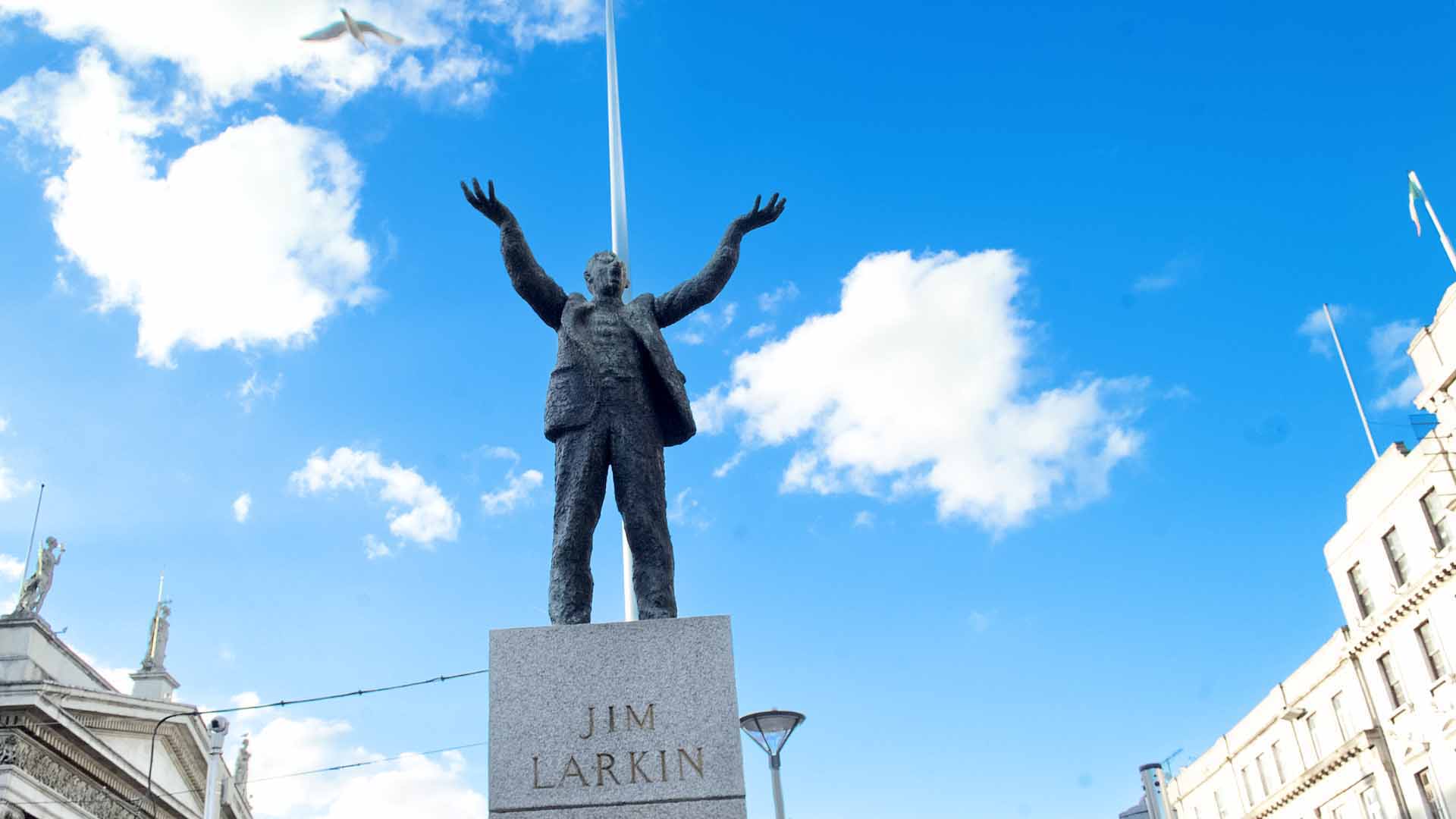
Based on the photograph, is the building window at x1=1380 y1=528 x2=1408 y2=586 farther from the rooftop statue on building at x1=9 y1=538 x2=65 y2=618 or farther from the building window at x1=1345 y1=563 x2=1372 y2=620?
the rooftop statue on building at x1=9 y1=538 x2=65 y2=618

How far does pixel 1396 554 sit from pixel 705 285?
3279cm

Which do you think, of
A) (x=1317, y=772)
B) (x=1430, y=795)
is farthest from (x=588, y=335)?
(x=1317, y=772)

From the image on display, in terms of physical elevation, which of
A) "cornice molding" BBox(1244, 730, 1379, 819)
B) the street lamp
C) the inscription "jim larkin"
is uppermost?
"cornice molding" BBox(1244, 730, 1379, 819)

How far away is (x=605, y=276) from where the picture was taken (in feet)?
28.2

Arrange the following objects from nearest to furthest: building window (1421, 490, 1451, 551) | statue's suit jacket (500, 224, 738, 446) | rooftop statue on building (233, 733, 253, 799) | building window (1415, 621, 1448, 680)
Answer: statue's suit jacket (500, 224, 738, 446) → building window (1421, 490, 1451, 551) → building window (1415, 621, 1448, 680) → rooftop statue on building (233, 733, 253, 799)

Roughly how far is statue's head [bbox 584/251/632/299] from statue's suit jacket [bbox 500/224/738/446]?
0.13 m

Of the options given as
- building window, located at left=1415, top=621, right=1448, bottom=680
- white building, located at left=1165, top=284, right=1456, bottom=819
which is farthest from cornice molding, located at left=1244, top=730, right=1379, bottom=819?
building window, located at left=1415, top=621, right=1448, bottom=680

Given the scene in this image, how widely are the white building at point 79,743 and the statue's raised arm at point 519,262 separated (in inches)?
1158

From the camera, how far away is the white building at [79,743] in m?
31.8

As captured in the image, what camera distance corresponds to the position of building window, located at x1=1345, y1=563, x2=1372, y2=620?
36312mm

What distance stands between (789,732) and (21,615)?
102ft

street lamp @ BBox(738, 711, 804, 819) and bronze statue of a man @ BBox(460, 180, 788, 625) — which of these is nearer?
bronze statue of a man @ BBox(460, 180, 788, 625)

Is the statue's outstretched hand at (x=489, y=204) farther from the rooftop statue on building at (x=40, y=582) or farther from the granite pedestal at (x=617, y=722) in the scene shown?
the rooftop statue on building at (x=40, y=582)

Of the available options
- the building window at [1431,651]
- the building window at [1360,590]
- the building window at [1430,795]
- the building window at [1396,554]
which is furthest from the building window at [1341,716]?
the building window at [1396,554]
